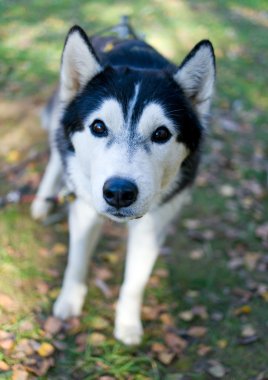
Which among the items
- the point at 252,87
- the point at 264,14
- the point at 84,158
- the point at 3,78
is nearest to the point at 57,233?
the point at 84,158

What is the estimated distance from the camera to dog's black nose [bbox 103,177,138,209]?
226cm

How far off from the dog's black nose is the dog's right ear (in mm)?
850

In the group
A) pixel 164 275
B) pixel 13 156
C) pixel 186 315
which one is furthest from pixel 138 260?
pixel 13 156

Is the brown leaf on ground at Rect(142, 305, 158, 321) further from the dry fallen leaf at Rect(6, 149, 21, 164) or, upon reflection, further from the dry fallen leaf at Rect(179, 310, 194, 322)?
the dry fallen leaf at Rect(6, 149, 21, 164)

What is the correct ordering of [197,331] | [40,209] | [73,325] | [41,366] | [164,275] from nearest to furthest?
[41,366] → [73,325] → [197,331] → [164,275] → [40,209]

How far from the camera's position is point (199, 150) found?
313cm

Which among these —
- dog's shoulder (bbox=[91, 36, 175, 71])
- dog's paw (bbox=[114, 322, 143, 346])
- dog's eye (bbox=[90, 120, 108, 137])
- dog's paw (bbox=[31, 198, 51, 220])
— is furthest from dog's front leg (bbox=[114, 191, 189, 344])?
dog's paw (bbox=[31, 198, 51, 220])

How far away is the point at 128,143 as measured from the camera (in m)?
2.45

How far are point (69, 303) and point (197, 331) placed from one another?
100cm

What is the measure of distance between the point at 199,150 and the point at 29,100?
361 centimetres

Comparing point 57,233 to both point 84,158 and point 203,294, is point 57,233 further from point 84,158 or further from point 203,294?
point 84,158

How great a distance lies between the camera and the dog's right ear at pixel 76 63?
8.70 feet

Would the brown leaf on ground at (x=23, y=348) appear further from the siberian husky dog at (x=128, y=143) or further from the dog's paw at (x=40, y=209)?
the dog's paw at (x=40, y=209)

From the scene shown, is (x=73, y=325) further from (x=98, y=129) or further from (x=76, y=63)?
(x=76, y=63)
